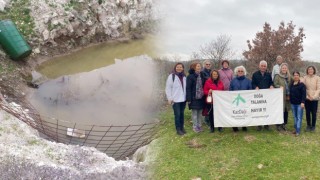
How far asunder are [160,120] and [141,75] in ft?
19.6

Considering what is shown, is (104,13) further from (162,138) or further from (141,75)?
(162,138)

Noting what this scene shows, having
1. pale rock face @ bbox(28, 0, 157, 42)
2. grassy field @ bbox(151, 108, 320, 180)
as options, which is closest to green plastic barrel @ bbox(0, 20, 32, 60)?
pale rock face @ bbox(28, 0, 157, 42)

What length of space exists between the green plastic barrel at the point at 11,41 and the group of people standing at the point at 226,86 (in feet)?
33.7

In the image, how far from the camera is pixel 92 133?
12906 mm

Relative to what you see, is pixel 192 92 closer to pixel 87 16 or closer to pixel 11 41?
pixel 11 41

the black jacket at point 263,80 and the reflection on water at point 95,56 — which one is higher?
the reflection on water at point 95,56

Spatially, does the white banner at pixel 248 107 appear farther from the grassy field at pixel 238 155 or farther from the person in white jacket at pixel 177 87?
the person in white jacket at pixel 177 87

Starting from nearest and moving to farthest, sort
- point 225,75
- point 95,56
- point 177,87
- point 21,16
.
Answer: point 177,87, point 225,75, point 21,16, point 95,56

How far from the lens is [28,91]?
1636cm

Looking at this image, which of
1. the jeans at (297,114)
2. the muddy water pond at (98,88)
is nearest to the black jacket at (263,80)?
the jeans at (297,114)

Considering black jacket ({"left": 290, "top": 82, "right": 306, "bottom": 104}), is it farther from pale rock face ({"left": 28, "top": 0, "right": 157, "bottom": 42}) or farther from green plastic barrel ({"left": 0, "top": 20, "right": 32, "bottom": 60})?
pale rock face ({"left": 28, "top": 0, "right": 157, "bottom": 42})

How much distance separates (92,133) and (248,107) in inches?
200

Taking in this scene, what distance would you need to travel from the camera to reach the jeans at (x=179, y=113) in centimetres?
1032

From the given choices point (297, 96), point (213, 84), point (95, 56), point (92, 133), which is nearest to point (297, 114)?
point (297, 96)
